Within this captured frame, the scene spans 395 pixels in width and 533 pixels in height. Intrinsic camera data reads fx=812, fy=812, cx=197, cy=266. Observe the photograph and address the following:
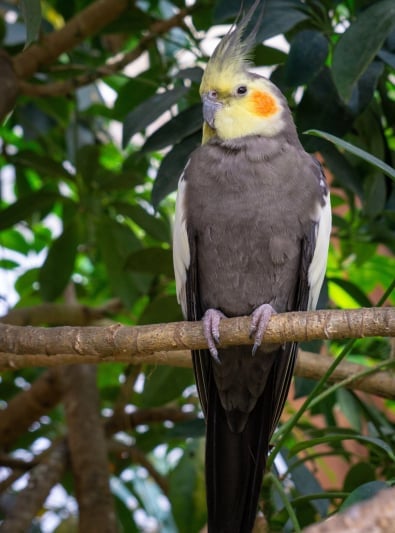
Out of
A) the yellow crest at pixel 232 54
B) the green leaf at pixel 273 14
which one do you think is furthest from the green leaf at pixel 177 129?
the green leaf at pixel 273 14

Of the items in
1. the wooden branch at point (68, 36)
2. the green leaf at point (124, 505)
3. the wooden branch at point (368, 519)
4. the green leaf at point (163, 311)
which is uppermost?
the wooden branch at point (68, 36)

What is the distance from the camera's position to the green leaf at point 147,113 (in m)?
→ 1.87

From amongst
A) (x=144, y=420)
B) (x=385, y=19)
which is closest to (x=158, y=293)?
(x=144, y=420)

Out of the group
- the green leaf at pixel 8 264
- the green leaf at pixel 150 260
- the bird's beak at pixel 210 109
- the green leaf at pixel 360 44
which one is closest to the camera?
the green leaf at pixel 360 44

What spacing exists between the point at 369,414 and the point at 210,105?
85cm

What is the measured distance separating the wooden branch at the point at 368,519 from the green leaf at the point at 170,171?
1.18 metres

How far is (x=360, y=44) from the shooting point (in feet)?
5.31

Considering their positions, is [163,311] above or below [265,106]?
below

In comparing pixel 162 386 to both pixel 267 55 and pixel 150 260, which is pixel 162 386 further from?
pixel 267 55

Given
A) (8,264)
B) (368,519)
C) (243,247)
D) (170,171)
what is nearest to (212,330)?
(243,247)

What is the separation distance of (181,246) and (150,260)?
0.30 meters

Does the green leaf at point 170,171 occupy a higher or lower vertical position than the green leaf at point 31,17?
higher

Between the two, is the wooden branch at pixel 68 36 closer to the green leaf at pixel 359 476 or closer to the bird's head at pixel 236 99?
the bird's head at pixel 236 99

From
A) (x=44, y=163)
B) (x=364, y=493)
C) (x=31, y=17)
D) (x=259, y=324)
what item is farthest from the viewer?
(x=44, y=163)
